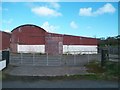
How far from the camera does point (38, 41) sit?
55.8 metres

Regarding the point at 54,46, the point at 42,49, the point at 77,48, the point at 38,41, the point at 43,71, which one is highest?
the point at 38,41

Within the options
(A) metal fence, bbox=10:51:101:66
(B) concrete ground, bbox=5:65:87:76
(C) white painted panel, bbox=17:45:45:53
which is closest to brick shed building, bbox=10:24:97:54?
(C) white painted panel, bbox=17:45:45:53

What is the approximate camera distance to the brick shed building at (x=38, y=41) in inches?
2156

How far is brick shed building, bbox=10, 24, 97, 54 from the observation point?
54759mm

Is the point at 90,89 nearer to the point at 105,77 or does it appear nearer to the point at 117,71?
the point at 105,77

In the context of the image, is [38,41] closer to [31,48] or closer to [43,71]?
[31,48]

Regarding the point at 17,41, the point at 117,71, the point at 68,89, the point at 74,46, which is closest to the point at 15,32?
the point at 17,41

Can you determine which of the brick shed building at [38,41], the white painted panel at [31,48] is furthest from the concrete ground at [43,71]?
the white painted panel at [31,48]

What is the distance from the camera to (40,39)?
183 feet

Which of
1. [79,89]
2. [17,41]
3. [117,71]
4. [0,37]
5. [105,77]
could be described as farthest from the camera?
[17,41]

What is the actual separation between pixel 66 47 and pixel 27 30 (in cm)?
927

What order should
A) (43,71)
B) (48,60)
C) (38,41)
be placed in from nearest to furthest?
(43,71)
(48,60)
(38,41)

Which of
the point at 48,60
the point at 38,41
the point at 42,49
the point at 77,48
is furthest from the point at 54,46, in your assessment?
the point at 48,60

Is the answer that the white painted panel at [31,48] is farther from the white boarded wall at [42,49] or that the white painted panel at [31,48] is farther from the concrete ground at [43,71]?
the concrete ground at [43,71]
